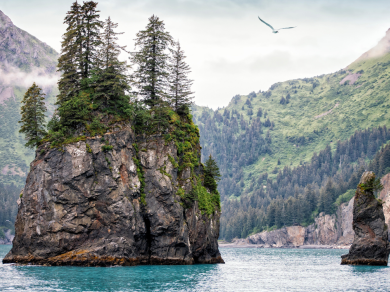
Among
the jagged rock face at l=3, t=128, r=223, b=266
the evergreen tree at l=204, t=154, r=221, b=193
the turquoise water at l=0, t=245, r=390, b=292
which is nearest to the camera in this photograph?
the turquoise water at l=0, t=245, r=390, b=292

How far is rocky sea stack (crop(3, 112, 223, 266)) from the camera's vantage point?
204 feet

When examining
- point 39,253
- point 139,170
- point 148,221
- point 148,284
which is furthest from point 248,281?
point 39,253

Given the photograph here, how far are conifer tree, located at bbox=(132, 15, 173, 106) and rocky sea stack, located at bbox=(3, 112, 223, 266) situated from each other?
10.1 metres

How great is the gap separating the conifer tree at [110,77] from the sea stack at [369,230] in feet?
147

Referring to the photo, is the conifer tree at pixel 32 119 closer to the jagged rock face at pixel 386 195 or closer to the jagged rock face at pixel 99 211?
the jagged rock face at pixel 99 211

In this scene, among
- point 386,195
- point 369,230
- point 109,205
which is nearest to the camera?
point 109,205

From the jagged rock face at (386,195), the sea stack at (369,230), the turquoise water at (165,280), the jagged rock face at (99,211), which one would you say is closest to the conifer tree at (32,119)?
the jagged rock face at (99,211)

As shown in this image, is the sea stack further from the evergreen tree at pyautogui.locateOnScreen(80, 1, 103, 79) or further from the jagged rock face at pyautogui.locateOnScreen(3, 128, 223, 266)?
the evergreen tree at pyautogui.locateOnScreen(80, 1, 103, 79)

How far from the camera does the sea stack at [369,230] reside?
74500 mm

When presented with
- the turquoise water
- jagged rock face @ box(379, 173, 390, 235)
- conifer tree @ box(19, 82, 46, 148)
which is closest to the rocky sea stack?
the turquoise water

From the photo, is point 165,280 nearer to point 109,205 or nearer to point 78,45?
point 109,205

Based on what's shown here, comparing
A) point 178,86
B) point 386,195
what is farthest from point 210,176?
A: point 386,195

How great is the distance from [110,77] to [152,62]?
10.8 m

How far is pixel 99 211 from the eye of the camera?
63.8 metres
